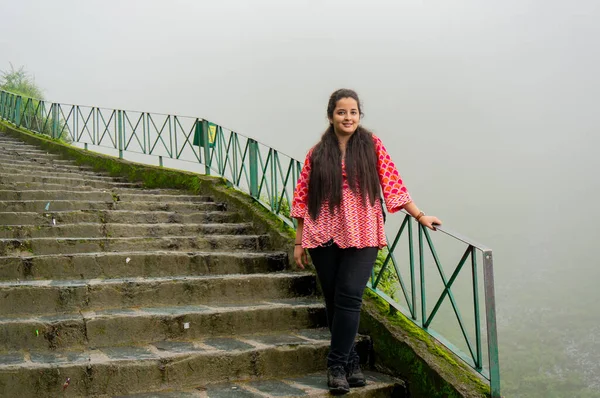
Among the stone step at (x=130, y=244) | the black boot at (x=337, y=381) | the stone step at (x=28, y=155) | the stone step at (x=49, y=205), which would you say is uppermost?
the stone step at (x=28, y=155)

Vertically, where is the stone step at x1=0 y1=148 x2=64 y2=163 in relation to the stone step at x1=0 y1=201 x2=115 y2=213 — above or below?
above

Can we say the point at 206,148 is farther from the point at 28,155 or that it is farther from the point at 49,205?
the point at 28,155

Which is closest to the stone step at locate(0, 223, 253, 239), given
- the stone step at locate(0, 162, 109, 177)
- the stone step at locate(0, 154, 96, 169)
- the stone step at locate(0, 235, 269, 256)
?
the stone step at locate(0, 235, 269, 256)

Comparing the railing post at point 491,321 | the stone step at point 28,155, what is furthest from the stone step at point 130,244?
the stone step at point 28,155

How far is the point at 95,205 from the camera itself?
6.18 m

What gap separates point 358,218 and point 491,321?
2.66 ft

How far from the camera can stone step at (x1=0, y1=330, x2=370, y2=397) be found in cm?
293

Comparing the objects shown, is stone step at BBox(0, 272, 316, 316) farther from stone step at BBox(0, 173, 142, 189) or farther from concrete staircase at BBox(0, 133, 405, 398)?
stone step at BBox(0, 173, 142, 189)

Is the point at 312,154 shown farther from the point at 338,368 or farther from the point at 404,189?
the point at 338,368

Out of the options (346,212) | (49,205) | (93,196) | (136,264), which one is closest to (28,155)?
(93,196)

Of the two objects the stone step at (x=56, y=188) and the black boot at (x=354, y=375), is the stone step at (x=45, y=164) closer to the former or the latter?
the stone step at (x=56, y=188)

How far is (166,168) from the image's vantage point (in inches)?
333

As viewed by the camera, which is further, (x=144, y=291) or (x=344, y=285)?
(x=144, y=291)

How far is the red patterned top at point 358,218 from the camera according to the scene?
9.71 feet
